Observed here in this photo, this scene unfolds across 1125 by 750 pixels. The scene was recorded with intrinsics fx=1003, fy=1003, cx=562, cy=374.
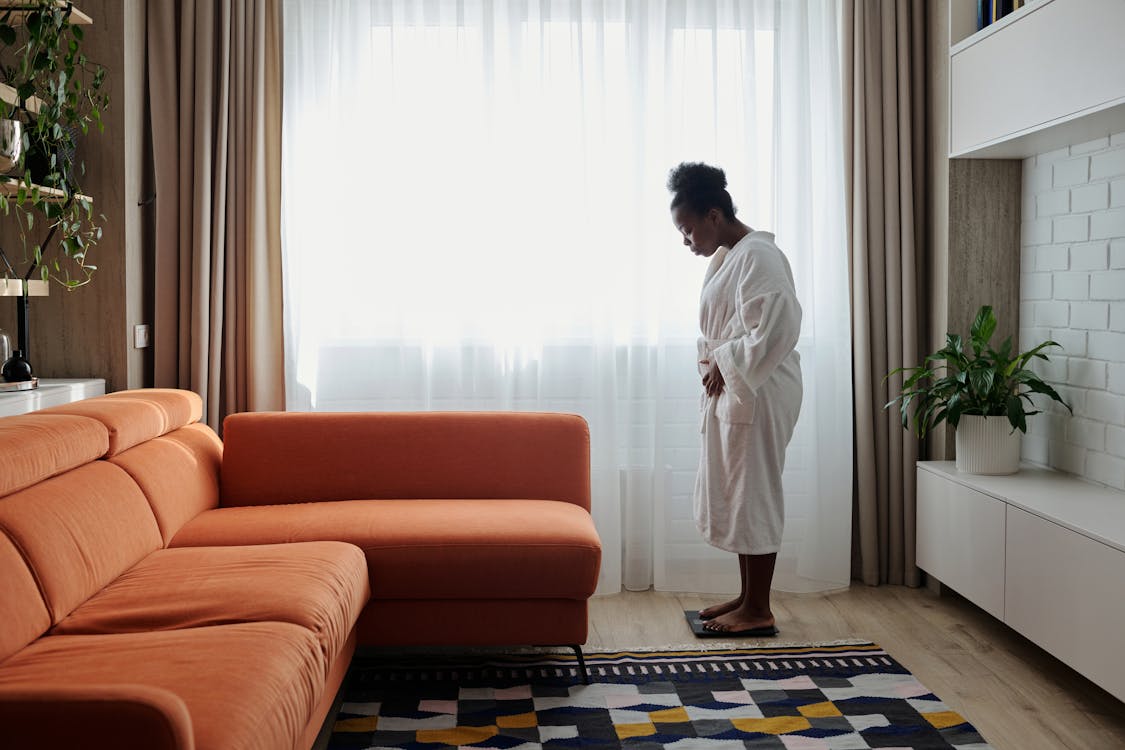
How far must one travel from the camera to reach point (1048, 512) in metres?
2.93

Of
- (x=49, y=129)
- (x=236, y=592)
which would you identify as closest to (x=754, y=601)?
(x=236, y=592)

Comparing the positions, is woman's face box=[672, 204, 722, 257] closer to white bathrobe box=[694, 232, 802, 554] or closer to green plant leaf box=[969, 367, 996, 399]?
white bathrobe box=[694, 232, 802, 554]

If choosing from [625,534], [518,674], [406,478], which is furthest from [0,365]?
[625,534]

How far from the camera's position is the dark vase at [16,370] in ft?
10.5

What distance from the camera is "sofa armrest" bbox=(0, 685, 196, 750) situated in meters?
1.49

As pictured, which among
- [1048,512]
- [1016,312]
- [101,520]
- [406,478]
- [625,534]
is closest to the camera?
[101,520]

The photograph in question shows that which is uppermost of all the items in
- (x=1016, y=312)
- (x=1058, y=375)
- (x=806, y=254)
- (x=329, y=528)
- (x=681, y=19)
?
(x=681, y=19)

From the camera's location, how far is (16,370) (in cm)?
321

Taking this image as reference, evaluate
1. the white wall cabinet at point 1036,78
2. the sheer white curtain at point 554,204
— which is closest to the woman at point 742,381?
the sheer white curtain at point 554,204

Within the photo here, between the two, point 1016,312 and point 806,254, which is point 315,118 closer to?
point 806,254

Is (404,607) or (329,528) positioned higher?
(329,528)

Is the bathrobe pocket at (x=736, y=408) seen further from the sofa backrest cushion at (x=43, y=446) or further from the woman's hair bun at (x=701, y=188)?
the sofa backrest cushion at (x=43, y=446)

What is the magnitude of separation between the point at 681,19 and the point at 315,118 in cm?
152

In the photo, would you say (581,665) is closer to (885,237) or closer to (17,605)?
(17,605)
